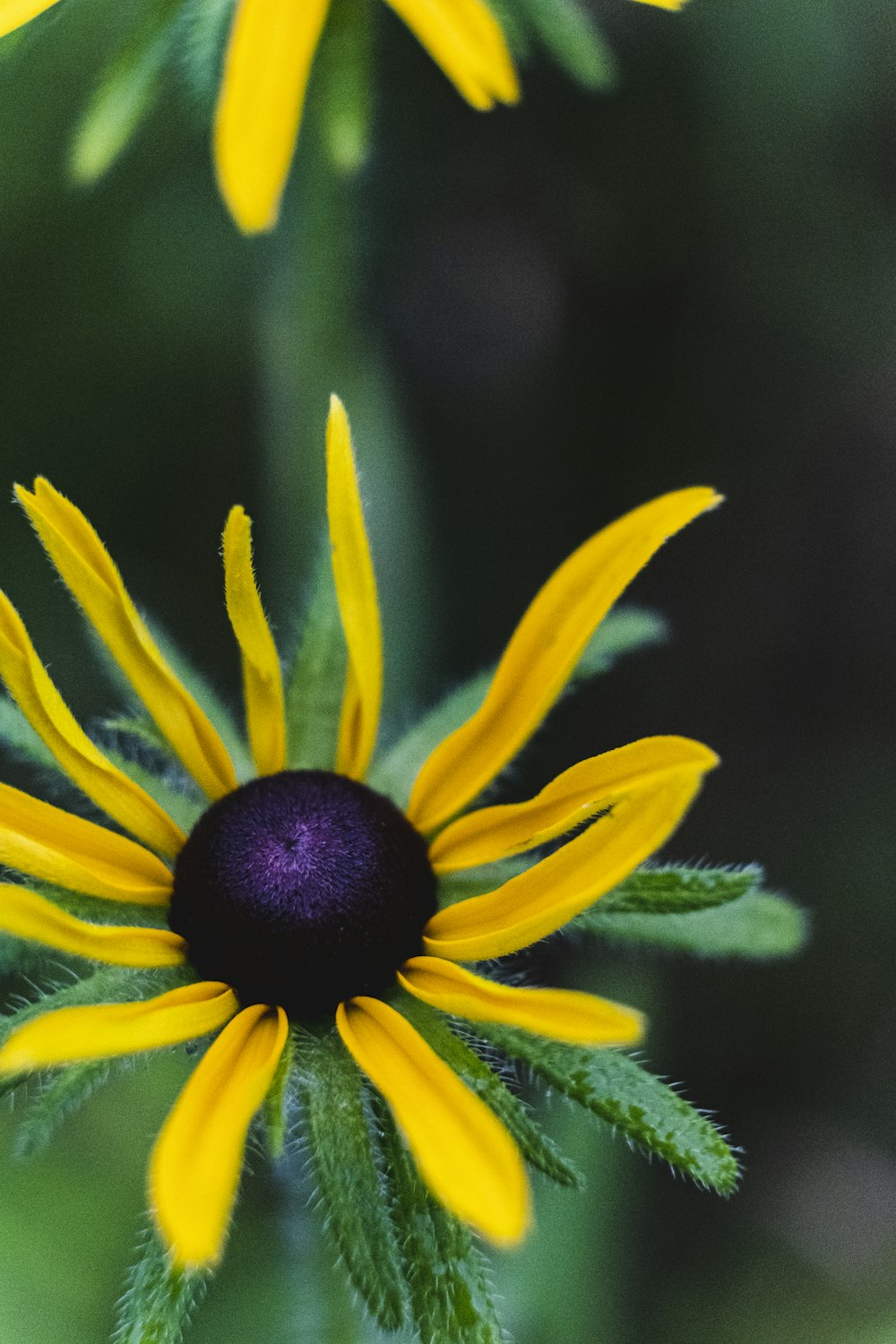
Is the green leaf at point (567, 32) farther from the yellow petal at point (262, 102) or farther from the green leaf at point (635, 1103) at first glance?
the green leaf at point (635, 1103)

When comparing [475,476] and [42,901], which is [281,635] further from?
[42,901]

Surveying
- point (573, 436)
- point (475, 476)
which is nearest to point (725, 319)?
point (573, 436)

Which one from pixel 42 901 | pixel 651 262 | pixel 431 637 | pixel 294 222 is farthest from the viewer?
pixel 651 262

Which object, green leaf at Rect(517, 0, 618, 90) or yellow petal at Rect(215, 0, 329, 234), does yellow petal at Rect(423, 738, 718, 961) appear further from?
green leaf at Rect(517, 0, 618, 90)

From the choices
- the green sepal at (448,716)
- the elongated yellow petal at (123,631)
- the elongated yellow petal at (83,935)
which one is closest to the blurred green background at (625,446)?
the green sepal at (448,716)

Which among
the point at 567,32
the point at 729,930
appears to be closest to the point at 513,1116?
the point at 729,930
